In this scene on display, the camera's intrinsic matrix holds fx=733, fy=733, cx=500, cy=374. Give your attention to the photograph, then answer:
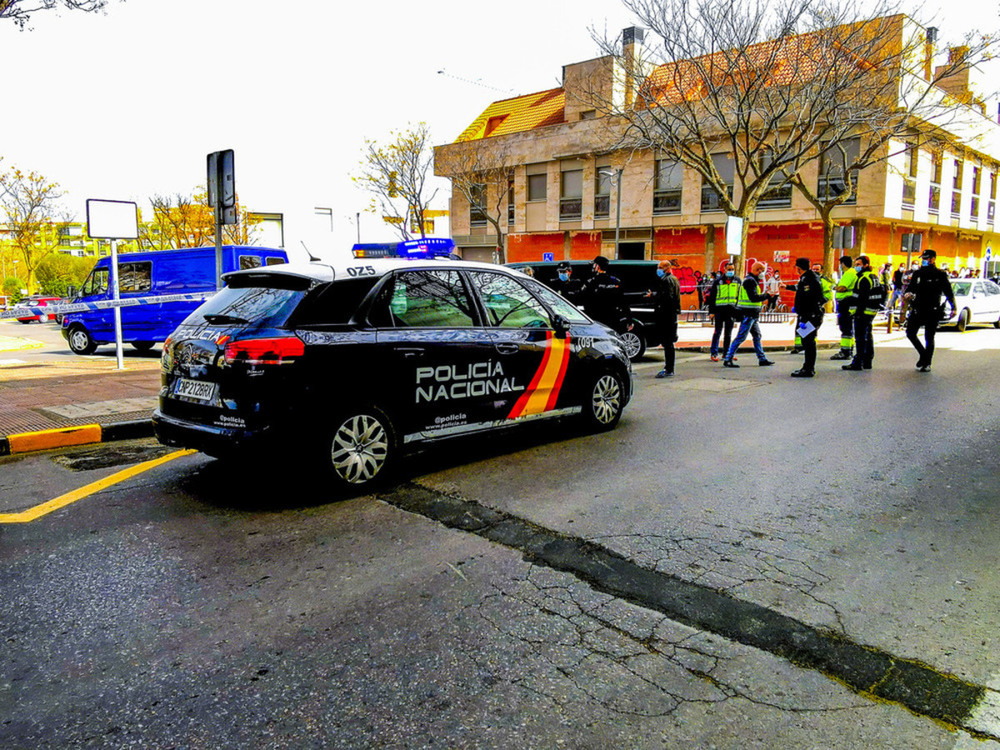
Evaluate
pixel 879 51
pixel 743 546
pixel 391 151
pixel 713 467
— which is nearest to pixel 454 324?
pixel 713 467

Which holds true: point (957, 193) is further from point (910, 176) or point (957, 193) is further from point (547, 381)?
point (547, 381)

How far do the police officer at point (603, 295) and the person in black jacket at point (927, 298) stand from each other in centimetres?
463

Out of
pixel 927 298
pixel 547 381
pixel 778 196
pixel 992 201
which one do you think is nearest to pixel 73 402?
pixel 547 381

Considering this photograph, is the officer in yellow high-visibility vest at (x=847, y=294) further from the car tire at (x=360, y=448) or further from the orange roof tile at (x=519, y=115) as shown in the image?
the orange roof tile at (x=519, y=115)

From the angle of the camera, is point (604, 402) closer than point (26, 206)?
Yes

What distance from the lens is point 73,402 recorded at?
27.0ft

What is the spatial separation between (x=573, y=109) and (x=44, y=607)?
121ft

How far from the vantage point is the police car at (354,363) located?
4734 millimetres

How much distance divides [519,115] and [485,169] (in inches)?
186

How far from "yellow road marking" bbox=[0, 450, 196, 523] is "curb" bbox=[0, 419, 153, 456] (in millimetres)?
590

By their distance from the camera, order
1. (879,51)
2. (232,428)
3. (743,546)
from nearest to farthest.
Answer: (743,546)
(232,428)
(879,51)

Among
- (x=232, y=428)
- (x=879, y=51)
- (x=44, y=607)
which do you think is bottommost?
(x=44, y=607)

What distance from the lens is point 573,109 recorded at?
3669 cm

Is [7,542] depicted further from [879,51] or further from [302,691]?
[879,51]
